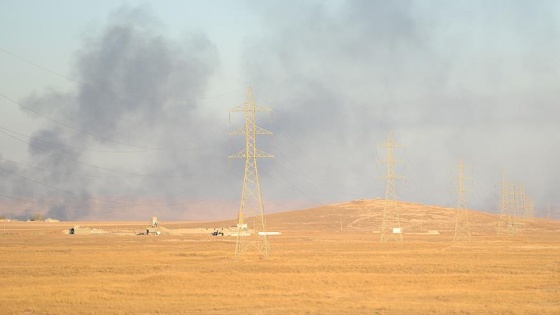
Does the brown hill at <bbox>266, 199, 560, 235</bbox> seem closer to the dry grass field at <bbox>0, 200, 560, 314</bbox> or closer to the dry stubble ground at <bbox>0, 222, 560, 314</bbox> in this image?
the dry grass field at <bbox>0, 200, 560, 314</bbox>

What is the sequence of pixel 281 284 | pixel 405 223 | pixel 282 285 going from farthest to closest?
pixel 405 223 < pixel 281 284 < pixel 282 285

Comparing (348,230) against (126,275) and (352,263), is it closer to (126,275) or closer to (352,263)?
(352,263)

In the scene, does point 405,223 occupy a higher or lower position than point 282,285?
higher

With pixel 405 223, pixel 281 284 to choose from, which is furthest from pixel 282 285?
pixel 405 223

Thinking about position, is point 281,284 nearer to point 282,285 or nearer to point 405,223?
point 282,285

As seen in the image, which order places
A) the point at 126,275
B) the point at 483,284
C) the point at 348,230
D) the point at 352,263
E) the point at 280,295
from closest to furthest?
the point at 280,295
the point at 483,284
the point at 126,275
the point at 352,263
the point at 348,230

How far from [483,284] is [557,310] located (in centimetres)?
1105

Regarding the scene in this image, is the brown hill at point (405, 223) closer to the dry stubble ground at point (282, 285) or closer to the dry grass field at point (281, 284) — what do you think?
the dry grass field at point (281, 284)

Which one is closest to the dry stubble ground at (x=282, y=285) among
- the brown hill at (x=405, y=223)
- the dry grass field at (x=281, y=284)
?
the dry grass field at (x=281, y=284)

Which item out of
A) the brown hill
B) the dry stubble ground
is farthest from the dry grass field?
the brown hill

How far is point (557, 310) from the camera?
3005cm

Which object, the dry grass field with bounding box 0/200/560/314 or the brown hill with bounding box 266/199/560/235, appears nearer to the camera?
the dry grass field with bounding box 0/200/560/314

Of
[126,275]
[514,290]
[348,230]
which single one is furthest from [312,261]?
[348,230]

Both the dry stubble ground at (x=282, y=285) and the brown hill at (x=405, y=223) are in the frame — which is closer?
the dry stubble ground at (x=282, y=285)
